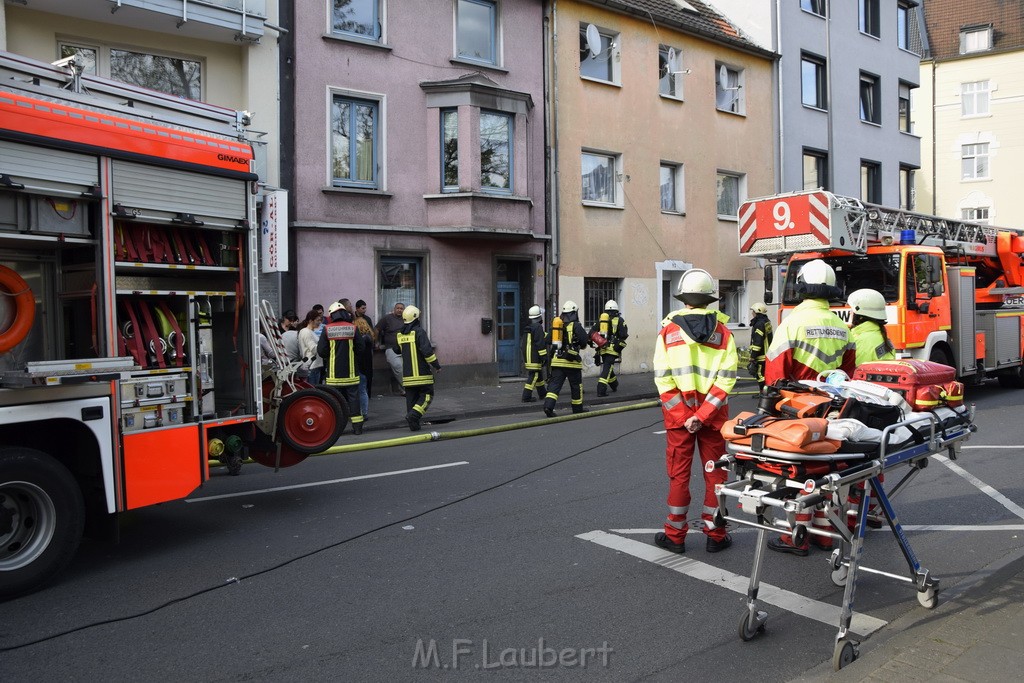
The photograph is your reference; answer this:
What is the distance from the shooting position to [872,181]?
29844 millimetres

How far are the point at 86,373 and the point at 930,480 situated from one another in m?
7.24

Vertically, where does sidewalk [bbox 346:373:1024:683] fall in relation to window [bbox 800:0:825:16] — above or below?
below

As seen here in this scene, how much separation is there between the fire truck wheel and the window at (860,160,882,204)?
2661 centimetres

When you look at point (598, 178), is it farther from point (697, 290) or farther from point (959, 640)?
point (959, 640)

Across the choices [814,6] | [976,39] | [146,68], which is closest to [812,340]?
[146,68]

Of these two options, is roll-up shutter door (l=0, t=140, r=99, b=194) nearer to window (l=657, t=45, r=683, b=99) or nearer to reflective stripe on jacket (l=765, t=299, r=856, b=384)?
reflective stripe on jacket (l=765, t=299, r=856, b=384)

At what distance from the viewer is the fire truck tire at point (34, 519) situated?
197 inches

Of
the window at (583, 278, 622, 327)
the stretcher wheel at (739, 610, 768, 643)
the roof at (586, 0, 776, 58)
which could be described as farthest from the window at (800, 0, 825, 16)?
the stretcher wheel at (739, 610, 768, 643)

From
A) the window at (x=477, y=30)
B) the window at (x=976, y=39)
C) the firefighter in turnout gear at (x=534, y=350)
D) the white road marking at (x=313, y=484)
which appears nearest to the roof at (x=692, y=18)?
the window at (x=477, y=30)

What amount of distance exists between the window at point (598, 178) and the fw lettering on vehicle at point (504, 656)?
16967 mm

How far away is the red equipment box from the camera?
489cm

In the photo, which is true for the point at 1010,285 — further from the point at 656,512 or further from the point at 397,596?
the point at 397,596

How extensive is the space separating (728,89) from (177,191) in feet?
69.0

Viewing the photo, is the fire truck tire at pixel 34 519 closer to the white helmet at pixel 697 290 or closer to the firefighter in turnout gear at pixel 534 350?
the white helmet at pixel 697 290
